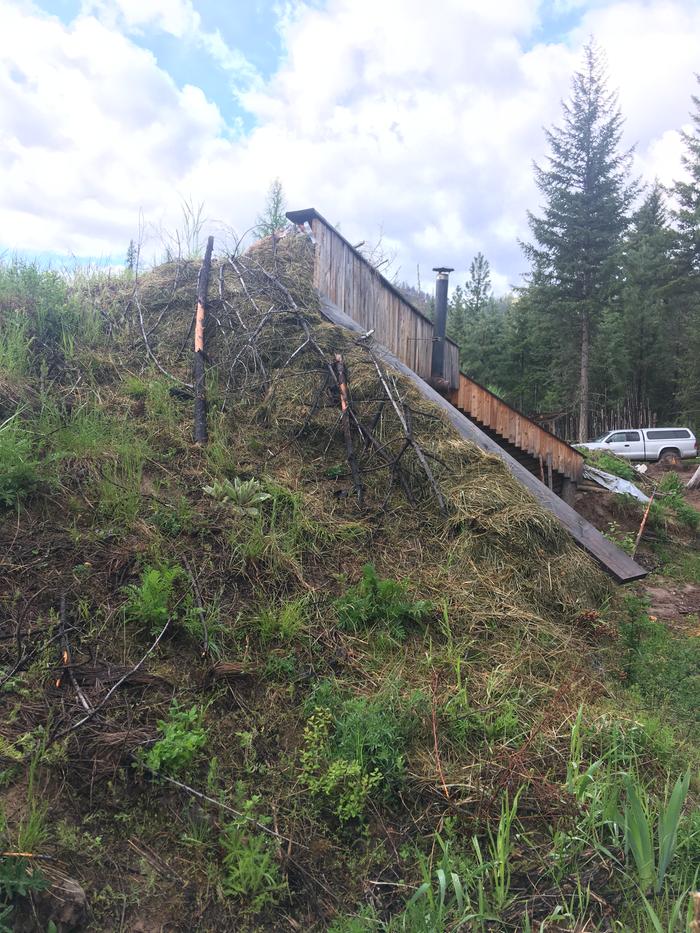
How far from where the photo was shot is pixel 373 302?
7.96m

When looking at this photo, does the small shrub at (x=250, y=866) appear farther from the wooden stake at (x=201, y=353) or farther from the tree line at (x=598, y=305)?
the tree line at (x=598, y=305)

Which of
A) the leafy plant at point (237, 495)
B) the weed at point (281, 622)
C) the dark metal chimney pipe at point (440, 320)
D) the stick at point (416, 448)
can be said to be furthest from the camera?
the dark metal chimney pipe at point (440, 320)

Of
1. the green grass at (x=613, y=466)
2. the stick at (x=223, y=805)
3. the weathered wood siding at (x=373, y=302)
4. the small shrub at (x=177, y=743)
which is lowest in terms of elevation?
the stick at (x=223, y=805)

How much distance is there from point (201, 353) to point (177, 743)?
392cm

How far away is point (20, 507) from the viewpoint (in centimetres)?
374

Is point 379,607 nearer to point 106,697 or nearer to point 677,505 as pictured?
point 106,697

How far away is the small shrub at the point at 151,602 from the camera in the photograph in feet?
10.6

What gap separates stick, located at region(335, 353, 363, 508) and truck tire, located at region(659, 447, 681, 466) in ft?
64.5

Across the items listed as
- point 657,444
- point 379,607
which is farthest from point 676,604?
point 657,444

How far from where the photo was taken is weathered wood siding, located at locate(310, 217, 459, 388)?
7.14 meters

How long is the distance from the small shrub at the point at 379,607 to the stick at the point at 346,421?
0.98m

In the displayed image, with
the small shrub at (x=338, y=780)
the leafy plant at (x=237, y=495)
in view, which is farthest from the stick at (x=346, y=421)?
the small shrub at (x=338, y=780)

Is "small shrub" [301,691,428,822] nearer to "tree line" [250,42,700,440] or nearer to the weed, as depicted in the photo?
the weed

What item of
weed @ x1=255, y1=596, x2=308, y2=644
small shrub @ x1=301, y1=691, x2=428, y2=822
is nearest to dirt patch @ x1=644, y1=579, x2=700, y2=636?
small shrub @ x1=301, y1=691, x2=428, y2=822
